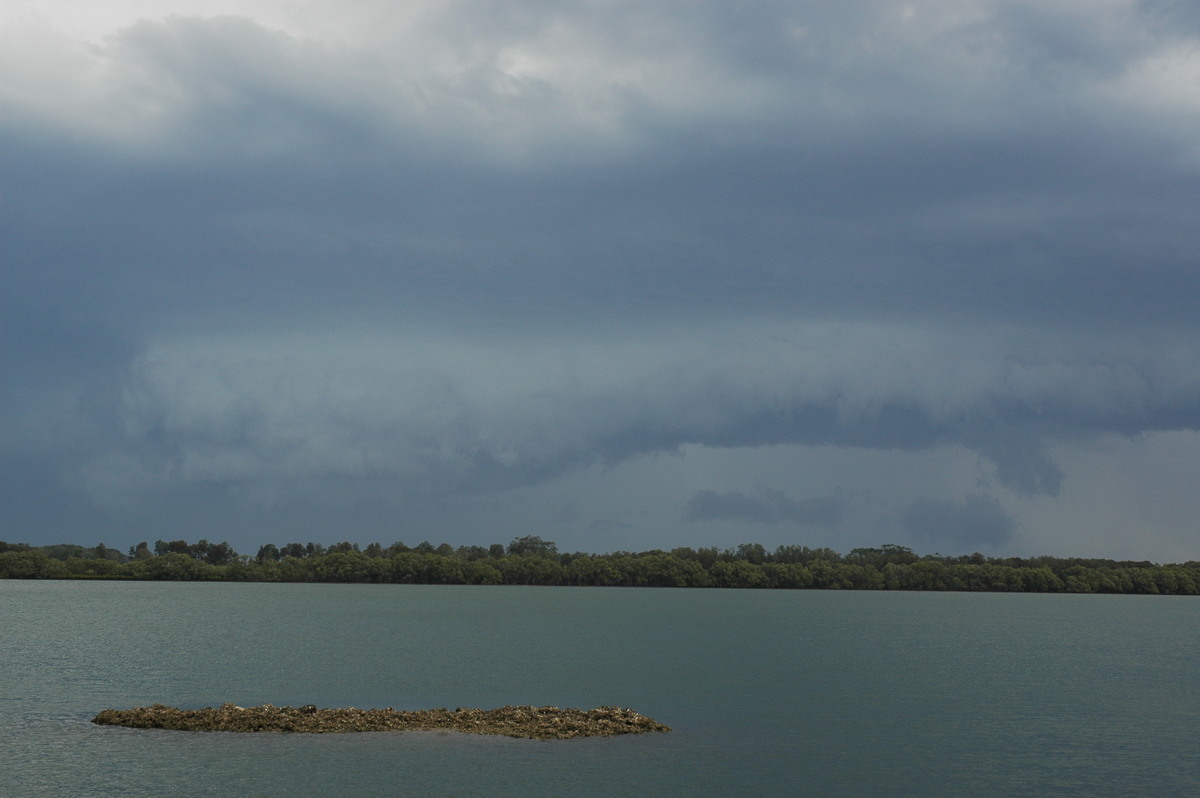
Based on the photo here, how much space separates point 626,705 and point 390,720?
596 inches

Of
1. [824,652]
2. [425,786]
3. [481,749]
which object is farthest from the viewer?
[824,652]

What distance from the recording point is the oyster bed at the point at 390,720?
45094 millimetres

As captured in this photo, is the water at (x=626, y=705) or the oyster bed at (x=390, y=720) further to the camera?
the oyster bed at (x=390, y=720)

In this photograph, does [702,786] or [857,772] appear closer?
[702,786]

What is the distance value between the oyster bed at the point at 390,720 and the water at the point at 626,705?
1209 mm

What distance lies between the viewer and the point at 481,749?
137ft

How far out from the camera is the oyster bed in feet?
148

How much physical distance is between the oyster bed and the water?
1.21 m

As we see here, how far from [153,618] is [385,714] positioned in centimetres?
10568

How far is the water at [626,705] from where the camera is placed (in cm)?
3762

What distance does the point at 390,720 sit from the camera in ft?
153

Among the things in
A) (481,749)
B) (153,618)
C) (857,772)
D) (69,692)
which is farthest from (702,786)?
(153,618)

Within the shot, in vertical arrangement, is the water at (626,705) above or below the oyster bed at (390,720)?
below

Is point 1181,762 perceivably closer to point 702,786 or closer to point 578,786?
point 702,786
